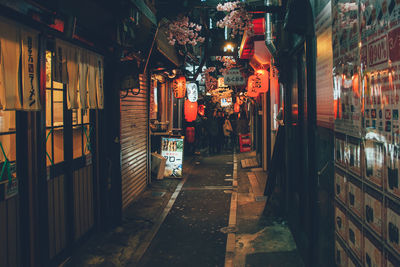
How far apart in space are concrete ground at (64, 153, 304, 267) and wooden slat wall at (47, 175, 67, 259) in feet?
2.00

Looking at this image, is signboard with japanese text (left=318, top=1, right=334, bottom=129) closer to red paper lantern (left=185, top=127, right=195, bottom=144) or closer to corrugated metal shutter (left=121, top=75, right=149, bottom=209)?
corrugated metal shutter (left=121, top=75, right=149, bottom=209)

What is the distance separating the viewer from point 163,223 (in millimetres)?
10406

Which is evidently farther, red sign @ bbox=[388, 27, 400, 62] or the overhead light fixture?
the overhead light fixture

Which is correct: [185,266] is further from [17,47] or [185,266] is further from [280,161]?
[17,47]

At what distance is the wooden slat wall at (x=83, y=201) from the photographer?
8.16m

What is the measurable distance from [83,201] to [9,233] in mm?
3068

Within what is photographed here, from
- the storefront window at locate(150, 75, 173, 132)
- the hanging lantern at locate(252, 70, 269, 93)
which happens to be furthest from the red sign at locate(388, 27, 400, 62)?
the storefront window at locate(150, 75, 173, 132)

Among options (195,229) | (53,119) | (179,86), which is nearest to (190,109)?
(179,86)

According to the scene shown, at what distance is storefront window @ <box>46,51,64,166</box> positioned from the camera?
7.02 meters

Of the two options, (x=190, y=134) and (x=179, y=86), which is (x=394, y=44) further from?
(x=190, y=134)

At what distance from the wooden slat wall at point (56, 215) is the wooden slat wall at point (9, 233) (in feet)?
3.94

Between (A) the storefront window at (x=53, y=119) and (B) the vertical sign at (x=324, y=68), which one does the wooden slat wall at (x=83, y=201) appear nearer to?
(A) the storefront window at (x=53, y=119)

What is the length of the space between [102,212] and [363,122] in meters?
8.11

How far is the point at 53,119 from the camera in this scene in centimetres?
720
